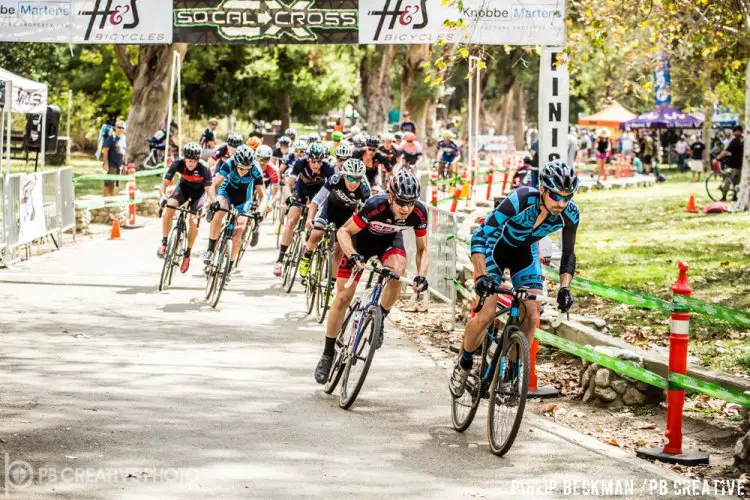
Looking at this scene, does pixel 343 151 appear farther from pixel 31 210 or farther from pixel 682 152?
pixel 682 152

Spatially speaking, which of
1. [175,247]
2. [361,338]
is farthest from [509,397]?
[175,247]

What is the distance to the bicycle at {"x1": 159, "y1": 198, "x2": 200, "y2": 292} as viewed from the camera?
15.9 meters

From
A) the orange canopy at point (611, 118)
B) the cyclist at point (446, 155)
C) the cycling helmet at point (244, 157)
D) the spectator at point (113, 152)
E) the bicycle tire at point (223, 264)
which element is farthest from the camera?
the orange canopy at point (611, 118)

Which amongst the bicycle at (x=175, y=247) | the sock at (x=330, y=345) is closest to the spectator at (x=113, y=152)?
the bicycle at (x=175, y=247)

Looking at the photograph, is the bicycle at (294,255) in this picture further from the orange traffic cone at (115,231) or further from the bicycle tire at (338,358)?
the orange traffic cone at (115,231)

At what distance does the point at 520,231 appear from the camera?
8609mm

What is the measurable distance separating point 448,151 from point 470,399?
30.3m

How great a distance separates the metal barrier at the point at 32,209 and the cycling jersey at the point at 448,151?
59.7 ft

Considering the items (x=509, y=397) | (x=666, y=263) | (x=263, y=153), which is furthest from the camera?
(x=263, y=153)

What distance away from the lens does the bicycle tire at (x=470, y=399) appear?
8477 millimetres

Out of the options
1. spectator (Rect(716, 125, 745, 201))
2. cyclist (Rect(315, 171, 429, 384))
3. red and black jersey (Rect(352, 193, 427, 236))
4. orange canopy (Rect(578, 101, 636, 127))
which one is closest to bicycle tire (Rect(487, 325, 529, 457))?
cyclist (Rect(315, 171, 429, 384))

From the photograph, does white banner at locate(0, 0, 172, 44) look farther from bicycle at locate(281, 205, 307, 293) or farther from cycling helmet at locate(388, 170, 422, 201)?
cycling helmet at locate(388, 170, 422, 201)

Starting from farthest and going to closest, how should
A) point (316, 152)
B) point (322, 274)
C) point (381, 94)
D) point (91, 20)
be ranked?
point (381, 94)
point (91, 20)
point (316, 152)
point (322, 274)

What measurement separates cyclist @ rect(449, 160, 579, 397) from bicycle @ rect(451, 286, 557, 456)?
0.08 m
